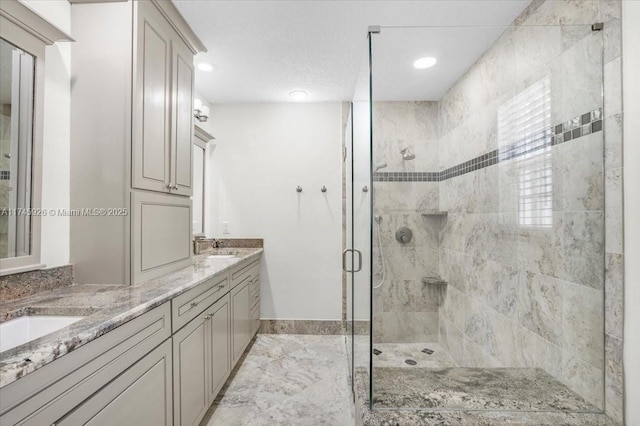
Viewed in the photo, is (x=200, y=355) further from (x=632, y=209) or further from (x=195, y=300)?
(x=632, y=209)

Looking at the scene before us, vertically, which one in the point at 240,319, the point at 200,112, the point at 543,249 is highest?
the point at 200,112

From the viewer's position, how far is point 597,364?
125cm

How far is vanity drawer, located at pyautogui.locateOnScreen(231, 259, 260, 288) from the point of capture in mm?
2389

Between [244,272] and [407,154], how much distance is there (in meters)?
1.73

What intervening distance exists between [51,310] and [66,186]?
28.2 inches

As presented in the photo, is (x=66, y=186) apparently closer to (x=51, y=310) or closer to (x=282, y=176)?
(x=51, y=310)

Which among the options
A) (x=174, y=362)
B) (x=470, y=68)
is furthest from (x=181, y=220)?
(x=470, y=68)

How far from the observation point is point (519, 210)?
1.62 meters

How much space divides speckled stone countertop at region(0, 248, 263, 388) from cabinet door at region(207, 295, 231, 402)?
327 millimetres

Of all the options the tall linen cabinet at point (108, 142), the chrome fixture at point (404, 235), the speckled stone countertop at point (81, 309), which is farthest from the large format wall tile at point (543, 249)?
the tall linen cabinet at point (108, 142)

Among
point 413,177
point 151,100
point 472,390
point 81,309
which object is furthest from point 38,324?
point 413,177

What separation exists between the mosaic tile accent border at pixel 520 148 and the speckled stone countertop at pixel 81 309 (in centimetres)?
121

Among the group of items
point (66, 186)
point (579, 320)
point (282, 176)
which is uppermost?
point (282, 176)

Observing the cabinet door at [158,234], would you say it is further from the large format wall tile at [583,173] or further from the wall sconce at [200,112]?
the large format wall tile at [583,173]
